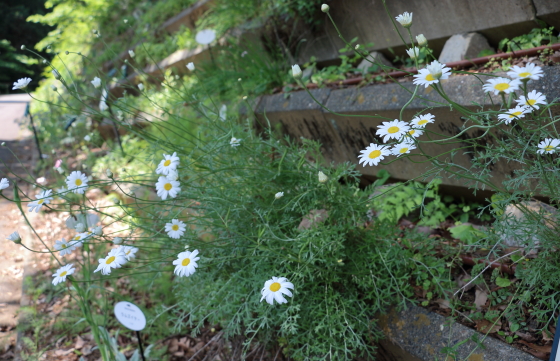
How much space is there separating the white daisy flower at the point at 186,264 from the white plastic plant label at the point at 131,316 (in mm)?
588

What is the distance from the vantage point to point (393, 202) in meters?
2.15

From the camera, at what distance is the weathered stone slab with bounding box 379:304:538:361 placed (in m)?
1.48

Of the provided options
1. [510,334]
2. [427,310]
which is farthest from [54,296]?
[510,334]

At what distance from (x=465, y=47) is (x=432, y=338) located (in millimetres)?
1566

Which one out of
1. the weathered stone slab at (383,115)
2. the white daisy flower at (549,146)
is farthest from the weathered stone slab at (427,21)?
the white daisy flower at (549,146)

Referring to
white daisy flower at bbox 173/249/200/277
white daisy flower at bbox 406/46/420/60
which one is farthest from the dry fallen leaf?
white daisy flower at bbox 173/249/200/277

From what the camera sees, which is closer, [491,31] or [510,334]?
[510,334]

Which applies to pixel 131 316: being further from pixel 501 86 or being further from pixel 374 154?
pixel 501 86

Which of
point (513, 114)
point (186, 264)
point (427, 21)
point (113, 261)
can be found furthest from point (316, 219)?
point (427, 21)

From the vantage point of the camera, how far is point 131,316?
194 cm

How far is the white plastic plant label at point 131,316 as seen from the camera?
1.90 metres

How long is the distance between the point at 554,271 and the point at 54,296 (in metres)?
3.10

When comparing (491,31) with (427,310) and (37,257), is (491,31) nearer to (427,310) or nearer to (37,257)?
(427,310)

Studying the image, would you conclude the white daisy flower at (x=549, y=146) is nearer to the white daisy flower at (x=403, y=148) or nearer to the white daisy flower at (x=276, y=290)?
the white daisy flower at (x=403, y=148)
